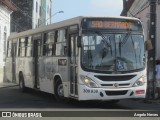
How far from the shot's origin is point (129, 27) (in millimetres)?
16875

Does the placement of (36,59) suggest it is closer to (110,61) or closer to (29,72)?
(29,72)

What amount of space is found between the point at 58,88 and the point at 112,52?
318 cm

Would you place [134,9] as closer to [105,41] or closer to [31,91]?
[31,91]

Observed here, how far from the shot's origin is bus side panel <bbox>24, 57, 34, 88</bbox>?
882 inches

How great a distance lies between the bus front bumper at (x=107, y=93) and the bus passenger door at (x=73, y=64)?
570mm

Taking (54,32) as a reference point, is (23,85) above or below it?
below

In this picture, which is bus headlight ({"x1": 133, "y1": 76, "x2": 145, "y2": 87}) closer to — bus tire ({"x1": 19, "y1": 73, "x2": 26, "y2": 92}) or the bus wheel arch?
the bus wheel arch

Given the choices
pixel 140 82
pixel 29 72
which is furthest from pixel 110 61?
pixel 29 72

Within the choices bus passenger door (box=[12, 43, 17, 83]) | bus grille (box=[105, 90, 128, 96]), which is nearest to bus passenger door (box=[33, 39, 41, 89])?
bus passenger door (box=[12, 43, 17, 83])

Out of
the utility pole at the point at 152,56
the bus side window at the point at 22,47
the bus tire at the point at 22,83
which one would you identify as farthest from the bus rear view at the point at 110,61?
the bus tire at the point at 22,83

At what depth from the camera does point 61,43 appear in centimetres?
1806

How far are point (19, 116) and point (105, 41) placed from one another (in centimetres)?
552

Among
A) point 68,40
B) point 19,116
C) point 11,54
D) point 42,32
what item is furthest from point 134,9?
point 19,116

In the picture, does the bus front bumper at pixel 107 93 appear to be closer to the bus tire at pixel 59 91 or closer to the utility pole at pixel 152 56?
the bus tire at pixel 59 91
